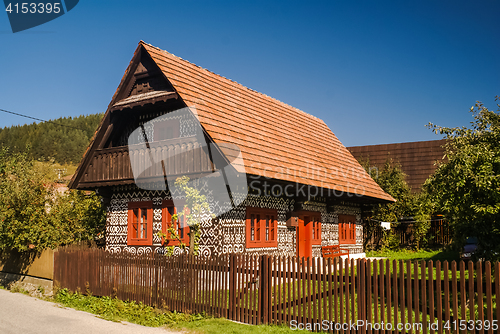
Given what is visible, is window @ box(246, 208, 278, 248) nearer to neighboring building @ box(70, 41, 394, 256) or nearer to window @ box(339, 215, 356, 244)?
neighboring building @ box(70, 41, 394, 256)

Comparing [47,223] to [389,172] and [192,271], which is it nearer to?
[192,271]

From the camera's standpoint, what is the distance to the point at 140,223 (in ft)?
48.7

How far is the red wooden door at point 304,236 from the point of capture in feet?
53.0

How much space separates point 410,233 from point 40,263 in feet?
60.9

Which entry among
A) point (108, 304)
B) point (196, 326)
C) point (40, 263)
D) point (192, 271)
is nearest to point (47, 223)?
point (40, 263)

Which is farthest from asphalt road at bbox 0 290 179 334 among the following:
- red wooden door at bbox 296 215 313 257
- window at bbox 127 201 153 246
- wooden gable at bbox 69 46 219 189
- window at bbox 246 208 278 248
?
red wooden door at bbox 296 215 313 257

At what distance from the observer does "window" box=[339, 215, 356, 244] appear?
19.4m

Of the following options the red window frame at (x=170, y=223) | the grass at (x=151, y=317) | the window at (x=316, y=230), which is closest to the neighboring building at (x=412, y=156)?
the window at (x=316, y=230)

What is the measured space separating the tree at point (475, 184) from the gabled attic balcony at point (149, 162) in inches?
241

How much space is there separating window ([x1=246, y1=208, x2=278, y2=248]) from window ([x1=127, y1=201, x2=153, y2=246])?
3.48 m

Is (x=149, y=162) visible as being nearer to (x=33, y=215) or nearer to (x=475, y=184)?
(x=33, y=215)

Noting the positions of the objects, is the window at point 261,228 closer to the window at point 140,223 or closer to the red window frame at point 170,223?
the red window frame at point 170,223

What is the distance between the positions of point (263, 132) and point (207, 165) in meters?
3.83

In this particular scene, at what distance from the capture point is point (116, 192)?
51.4 feet
